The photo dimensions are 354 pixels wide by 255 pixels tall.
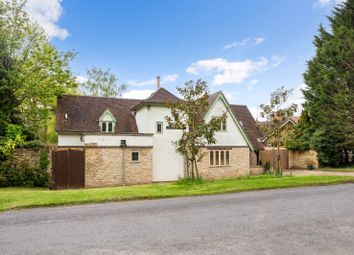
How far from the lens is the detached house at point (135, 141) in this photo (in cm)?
2099

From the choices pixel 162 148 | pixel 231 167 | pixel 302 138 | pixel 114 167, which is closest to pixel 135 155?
pixel 114 167

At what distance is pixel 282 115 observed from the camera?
73.5 feet

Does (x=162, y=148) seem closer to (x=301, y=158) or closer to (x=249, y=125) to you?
(x=249, y=125)

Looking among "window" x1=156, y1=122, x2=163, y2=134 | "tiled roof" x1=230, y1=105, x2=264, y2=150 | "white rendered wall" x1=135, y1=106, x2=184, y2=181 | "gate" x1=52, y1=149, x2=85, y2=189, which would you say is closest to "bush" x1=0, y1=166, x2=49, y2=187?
"gate" x1=52, y1=149, x2=85, y2=189

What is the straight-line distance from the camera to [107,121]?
25109 millimetres

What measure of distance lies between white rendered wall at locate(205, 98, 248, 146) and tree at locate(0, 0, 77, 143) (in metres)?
14.2

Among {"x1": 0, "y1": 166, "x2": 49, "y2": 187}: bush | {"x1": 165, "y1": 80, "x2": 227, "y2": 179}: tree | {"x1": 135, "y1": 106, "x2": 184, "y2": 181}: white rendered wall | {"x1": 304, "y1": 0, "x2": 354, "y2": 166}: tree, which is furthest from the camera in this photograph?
{"x1": 304, "y1": 0, "x2": 354, "y2": 166}: tree

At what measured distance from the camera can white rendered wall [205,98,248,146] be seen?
2557 cm

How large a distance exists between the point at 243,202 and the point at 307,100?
29842mm

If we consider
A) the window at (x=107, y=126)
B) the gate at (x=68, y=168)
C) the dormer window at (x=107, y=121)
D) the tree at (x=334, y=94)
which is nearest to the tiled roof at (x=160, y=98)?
the dormer window at (x=107, y=121)

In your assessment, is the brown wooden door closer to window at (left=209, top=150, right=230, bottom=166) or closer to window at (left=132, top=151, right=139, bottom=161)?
window at (left=132, top=151, right=139, bottom=161)

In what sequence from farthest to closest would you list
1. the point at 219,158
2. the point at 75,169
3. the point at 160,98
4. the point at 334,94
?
the point at 334,94 → the point at 219,158 → the point at 160,98 → the point at 75,169

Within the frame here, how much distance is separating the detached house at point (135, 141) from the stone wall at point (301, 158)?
1016 cm

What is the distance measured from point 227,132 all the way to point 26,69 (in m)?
18.2
